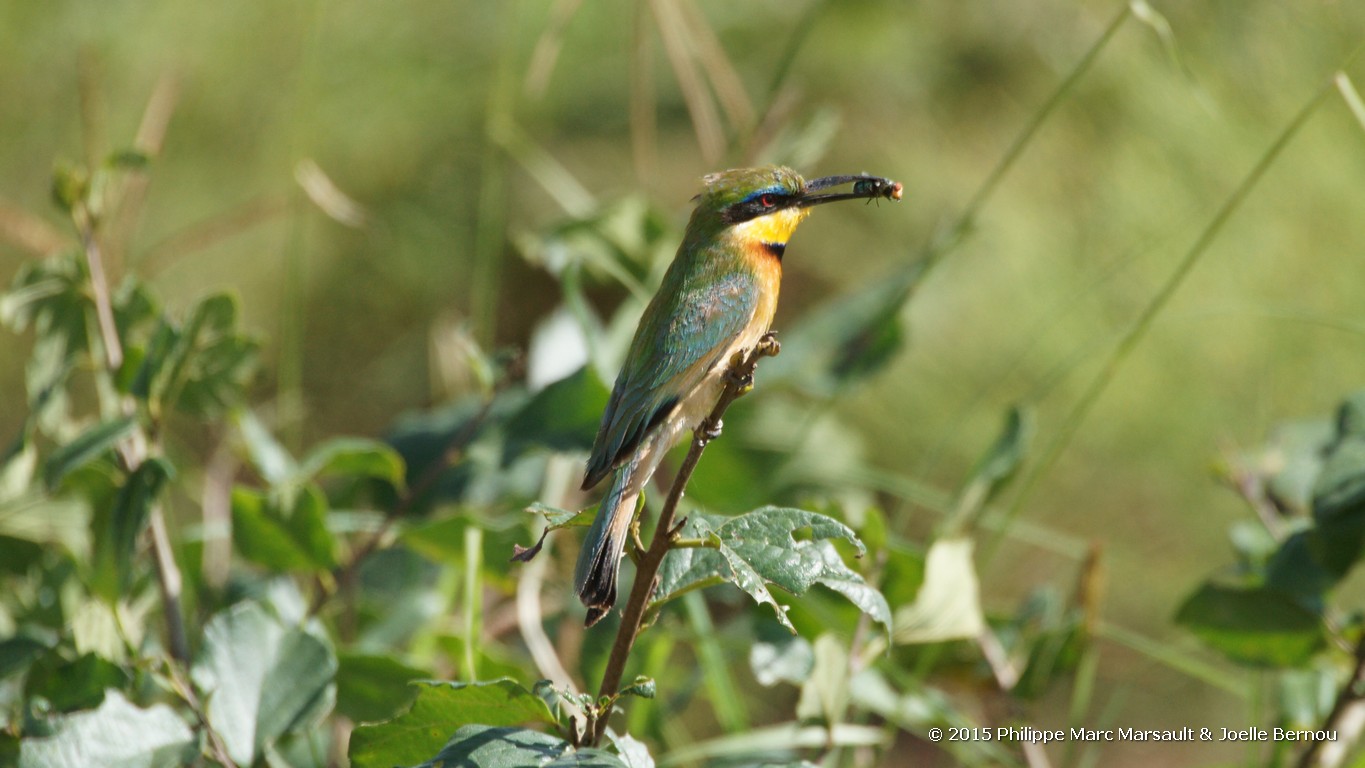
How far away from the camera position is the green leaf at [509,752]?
51cm

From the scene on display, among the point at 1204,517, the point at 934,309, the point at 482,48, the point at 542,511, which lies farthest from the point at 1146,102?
the point at 542,511

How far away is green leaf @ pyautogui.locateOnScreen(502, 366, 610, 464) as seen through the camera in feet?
2.93

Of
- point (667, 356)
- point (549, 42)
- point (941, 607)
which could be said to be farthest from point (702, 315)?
point (549, 42)

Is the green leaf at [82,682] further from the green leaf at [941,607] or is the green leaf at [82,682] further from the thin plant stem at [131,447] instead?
the green leaf at [941,607]

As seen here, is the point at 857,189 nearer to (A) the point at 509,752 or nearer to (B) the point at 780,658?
(B) the point at 780,658

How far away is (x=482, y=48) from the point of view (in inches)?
90.9

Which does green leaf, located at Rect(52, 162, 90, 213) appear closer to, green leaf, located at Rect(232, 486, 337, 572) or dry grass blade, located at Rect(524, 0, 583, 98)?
green leaf, located at Rect(232, 486, 337, 572)

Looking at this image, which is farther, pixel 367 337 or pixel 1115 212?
pixel 367 337

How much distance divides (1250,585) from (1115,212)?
1232mm

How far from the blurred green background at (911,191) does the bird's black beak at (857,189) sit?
806 millimetres

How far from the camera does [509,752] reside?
20.4 inches

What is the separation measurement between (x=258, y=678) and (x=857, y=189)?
1.62 ft

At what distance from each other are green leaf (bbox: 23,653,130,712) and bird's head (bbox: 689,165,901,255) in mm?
498

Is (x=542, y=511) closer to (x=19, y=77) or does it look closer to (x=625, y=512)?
(x=625, y=512)
